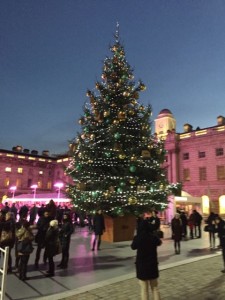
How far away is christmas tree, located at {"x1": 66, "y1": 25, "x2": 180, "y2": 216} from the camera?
1623cm

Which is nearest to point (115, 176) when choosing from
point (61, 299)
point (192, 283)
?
point (192, 283)

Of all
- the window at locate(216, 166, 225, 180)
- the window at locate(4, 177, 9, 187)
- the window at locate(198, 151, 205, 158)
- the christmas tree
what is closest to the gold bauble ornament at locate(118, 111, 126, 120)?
the christmas tree

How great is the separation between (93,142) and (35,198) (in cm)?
1740

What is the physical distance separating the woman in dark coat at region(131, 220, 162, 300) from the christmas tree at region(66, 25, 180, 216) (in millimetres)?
9954

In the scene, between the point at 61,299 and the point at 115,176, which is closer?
the point at 61,299

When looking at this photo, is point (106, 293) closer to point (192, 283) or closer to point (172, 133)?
point (192, 283)

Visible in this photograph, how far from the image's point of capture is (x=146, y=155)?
1647 centimetres

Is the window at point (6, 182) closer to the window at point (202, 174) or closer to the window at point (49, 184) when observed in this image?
the window at point (49, 184)

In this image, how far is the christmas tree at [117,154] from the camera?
53.3 ft

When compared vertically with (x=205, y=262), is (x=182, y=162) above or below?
above

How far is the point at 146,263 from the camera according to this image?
5.68m

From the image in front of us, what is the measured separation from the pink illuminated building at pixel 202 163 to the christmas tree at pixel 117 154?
28.1 m

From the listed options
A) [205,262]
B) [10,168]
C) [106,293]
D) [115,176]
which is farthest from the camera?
[10,168]

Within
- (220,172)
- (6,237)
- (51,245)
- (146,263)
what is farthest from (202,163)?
(146,263)
